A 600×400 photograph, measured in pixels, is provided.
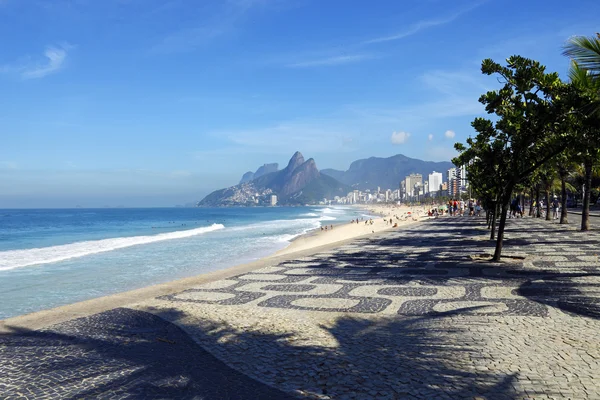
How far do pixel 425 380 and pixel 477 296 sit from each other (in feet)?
14.1

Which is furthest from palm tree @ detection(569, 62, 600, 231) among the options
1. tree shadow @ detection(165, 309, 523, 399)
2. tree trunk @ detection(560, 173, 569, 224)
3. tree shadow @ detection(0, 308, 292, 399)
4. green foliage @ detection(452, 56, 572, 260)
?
tree trunk @ detection(560, 173, 569, 224)

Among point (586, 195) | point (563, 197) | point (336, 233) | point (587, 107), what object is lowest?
point (336, 233)

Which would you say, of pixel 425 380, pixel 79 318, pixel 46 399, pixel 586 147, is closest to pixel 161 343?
pixel 46 399

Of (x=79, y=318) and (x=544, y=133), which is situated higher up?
(x=544, y=133)

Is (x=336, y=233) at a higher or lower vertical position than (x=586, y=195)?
lower

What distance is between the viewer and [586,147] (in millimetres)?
10266

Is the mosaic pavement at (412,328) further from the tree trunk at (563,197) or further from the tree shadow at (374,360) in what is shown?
the tree trunk at (563,197)

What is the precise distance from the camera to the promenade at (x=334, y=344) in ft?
13.9

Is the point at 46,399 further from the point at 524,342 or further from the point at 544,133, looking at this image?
the point at 544,133

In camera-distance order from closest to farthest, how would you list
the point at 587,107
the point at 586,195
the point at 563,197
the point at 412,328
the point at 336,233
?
the point at 412,328, the point at 587,107, the point at 586,195, the point at 563,197, the point at 336,233

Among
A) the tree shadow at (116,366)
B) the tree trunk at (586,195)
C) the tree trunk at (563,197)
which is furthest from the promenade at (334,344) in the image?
the tree trunk at (563,197)

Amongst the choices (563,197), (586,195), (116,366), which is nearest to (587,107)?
(116,366)

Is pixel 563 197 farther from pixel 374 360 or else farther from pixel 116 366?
pixel 116 366

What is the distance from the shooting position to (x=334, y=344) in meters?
5.61
